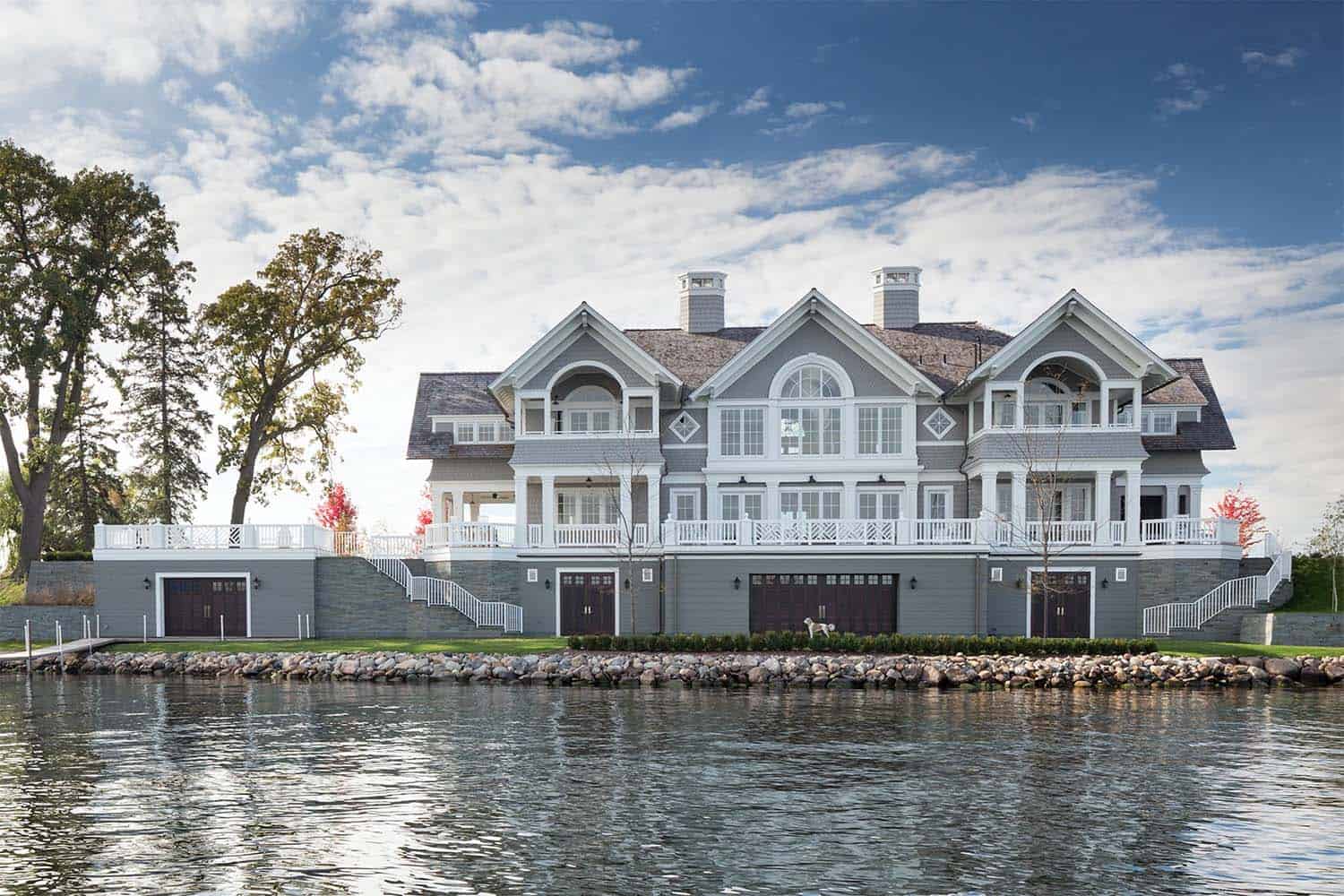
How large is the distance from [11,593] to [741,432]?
2699 centimetres

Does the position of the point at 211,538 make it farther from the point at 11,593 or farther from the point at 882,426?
the point at 882,426

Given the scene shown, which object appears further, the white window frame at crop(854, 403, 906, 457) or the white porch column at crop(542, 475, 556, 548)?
the white window frame at crop(854, 403, 906, 457)

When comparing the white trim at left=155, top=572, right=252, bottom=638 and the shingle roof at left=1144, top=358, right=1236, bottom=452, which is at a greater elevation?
the shingle roof at left=1144, top=358, right=1236, bottom=452

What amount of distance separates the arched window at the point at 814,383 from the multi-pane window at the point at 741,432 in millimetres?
1222

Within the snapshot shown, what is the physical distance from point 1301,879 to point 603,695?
58.4 feet

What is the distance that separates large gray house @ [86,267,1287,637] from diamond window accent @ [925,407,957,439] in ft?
0.20

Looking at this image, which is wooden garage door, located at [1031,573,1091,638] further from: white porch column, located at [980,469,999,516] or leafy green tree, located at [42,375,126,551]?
leafy green tree, located at [42,375,126,551]

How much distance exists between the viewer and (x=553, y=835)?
1483 cm

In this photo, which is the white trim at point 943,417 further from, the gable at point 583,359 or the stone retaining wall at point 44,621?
the stone retaining wall at point 44,621

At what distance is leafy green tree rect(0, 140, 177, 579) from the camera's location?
4328 centimetres

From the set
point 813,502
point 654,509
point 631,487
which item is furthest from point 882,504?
point 631,487

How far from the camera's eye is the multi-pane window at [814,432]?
136 ft

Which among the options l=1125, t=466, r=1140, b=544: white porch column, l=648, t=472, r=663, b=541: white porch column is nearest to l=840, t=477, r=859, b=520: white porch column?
l=648, t=472, r=663, b=541: white porch column

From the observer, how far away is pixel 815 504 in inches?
1631
